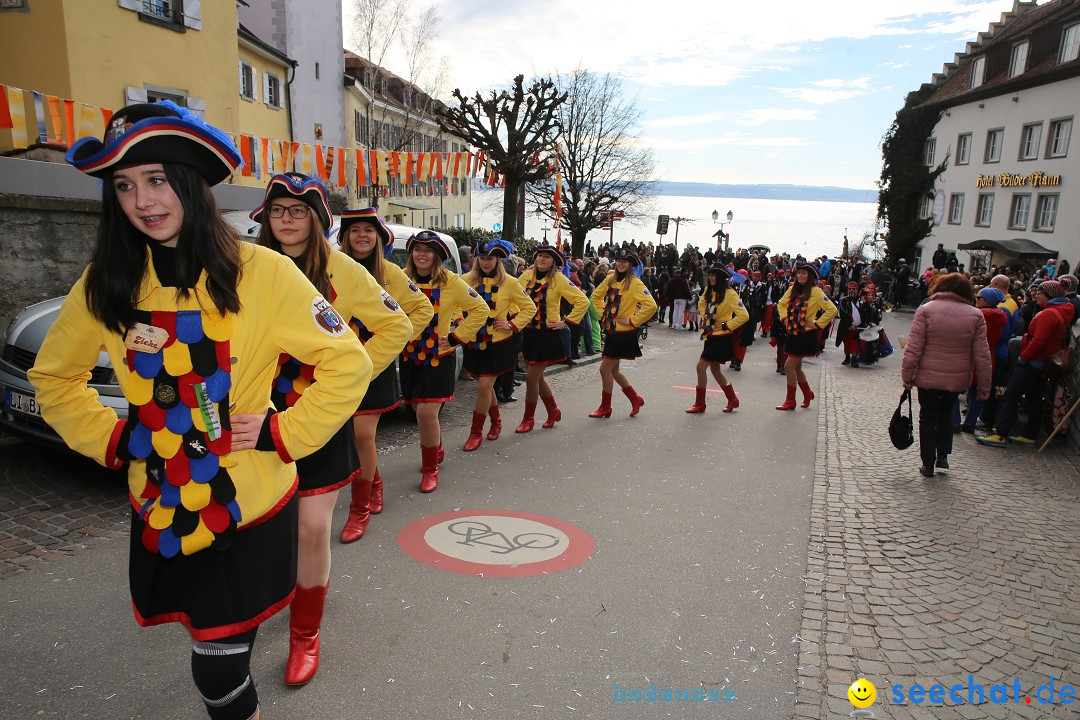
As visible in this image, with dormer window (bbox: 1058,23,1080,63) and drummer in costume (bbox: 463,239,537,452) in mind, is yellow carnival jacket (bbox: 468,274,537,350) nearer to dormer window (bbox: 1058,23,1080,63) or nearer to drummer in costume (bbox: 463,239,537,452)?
drummer in costume (bbox: 463,239,537,452)

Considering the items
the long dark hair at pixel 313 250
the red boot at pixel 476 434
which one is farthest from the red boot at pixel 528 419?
the long dark hair at pixel 313 250

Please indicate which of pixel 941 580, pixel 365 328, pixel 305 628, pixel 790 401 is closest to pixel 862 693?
pixel 941 580

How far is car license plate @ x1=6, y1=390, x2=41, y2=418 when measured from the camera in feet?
17.1

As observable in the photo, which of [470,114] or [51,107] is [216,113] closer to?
[470,114]

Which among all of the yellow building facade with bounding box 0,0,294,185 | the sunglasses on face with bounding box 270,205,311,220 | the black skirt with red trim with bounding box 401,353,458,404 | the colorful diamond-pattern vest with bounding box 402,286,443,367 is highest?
the yellow building facade with bounding box 0,0,294,185

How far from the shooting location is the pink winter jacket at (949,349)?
6.55 m

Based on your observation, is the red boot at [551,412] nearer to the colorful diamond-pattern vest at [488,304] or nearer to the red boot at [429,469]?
the colorful diamond-pattern vest at [488,304]

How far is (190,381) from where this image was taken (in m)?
2.04

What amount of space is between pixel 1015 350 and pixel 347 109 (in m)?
31.4

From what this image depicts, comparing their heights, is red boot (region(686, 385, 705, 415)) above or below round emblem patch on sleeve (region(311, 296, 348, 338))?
below

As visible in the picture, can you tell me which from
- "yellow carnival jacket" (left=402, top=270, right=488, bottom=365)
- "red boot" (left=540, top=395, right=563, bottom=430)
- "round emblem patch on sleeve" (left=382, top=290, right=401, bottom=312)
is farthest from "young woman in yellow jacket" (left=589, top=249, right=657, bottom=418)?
"round emblem patch on sleeve" (left=382, top=290, right=401, bottom=312)

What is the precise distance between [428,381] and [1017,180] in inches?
1428

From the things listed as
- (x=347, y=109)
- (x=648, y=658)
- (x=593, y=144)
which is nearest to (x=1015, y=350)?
(x=648, y=658)

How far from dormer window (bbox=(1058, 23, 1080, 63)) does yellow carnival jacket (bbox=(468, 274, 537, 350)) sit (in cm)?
3342
